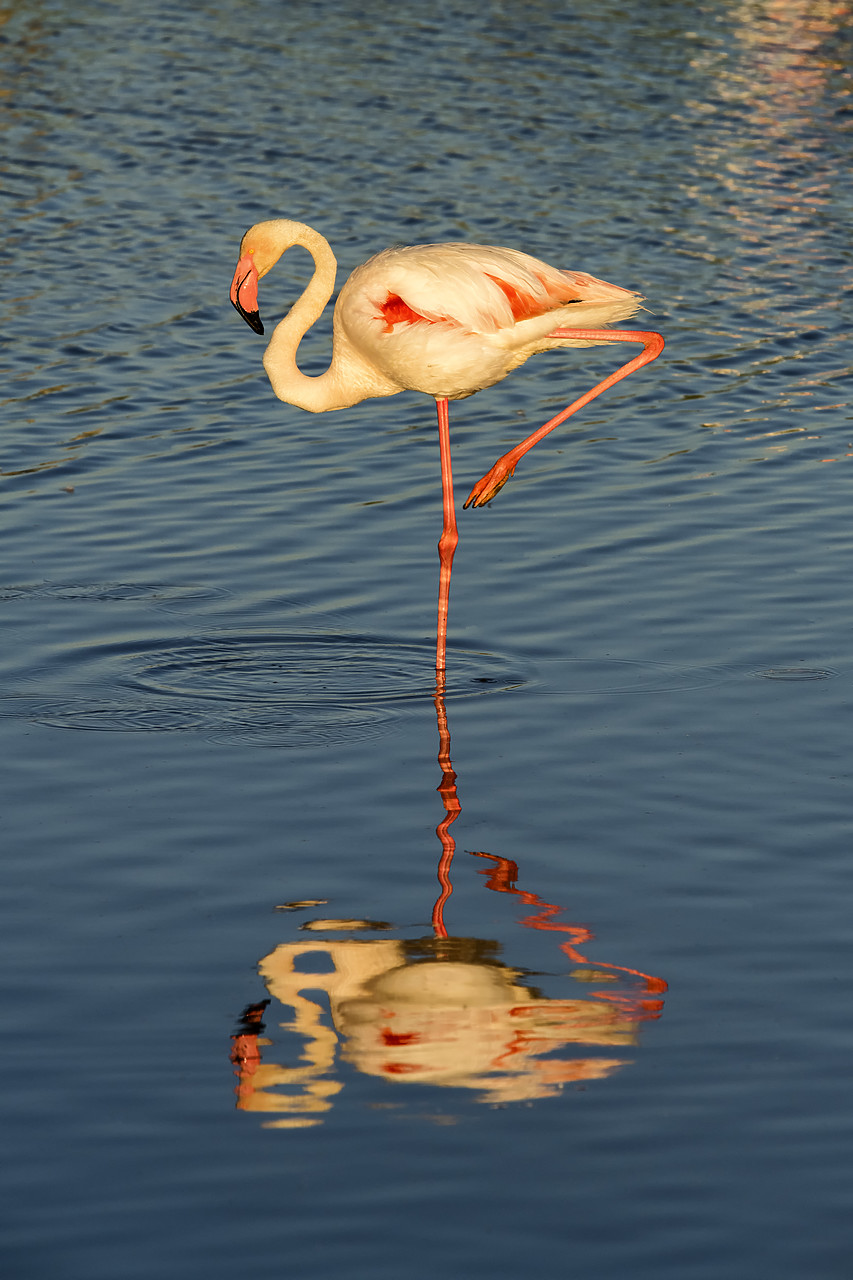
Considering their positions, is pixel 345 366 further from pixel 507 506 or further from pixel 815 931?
pixel 815 931

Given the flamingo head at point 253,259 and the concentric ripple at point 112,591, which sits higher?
the flamingo head at point 253,259

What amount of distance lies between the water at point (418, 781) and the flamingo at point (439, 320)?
2.73 feet

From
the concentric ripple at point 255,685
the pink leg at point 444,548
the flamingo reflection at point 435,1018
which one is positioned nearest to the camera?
the flamingo reflection at point 435,1018

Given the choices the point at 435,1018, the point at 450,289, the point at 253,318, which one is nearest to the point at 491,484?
the point at 450,289

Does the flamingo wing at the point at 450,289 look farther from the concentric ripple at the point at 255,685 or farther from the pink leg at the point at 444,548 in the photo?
the concentric ripple at the point at 255,685

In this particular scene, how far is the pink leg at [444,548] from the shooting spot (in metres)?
7.66

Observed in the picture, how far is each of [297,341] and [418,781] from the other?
267 centimetres

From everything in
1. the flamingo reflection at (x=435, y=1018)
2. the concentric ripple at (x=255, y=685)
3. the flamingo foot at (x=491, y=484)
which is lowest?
the flamingo reflection at (x=435, y=1018)

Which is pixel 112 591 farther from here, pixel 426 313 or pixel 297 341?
pixel 426 313

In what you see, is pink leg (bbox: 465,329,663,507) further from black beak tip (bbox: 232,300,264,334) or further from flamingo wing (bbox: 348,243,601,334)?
black beak tip (bbox: 232,300,264,334)

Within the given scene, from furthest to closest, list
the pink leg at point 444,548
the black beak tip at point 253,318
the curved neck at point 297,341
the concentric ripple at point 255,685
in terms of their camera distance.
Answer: the curved neck at point 297,341, the black beak tip at point 253,318, the pink leg at point 444,548, the concentric ripple at point 255,685

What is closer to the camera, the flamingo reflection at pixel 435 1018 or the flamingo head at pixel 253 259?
the flamingo reflection at pixel 435 1018

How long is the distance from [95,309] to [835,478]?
5.87 meters

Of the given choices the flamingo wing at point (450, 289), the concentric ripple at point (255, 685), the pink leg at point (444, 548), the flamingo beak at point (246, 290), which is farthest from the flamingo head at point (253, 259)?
the concentric ripple at point (255, 685)
